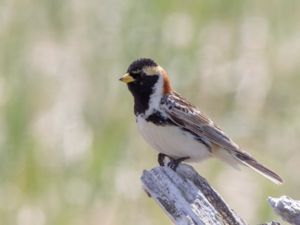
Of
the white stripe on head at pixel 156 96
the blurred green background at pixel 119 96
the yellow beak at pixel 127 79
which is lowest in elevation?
the blurred green background at pixel 119 96

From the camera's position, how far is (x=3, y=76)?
1184cm

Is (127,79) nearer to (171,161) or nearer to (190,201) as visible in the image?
(171,161)

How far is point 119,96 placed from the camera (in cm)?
1178

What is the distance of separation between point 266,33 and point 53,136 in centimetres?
258

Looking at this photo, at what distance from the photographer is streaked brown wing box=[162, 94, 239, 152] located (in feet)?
27.5

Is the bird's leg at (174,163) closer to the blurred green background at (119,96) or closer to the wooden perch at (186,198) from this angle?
the wooden perch at (186,198)

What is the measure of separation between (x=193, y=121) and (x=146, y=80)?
0.33 m

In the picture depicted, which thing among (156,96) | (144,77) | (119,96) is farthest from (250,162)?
(119,96)

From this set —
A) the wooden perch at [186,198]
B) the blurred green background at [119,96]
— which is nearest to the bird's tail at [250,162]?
the wooden perch at [186,198]

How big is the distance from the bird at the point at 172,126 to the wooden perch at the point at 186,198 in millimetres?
1071

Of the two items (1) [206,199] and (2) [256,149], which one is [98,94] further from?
(1) [206,199]

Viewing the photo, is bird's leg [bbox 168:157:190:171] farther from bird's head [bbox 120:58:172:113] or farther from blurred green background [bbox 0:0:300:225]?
blurred green background [bbox 0:0:300:225]

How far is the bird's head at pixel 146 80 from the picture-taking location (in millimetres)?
8422

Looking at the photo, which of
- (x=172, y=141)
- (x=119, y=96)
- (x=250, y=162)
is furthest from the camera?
(x=119, y=96)
